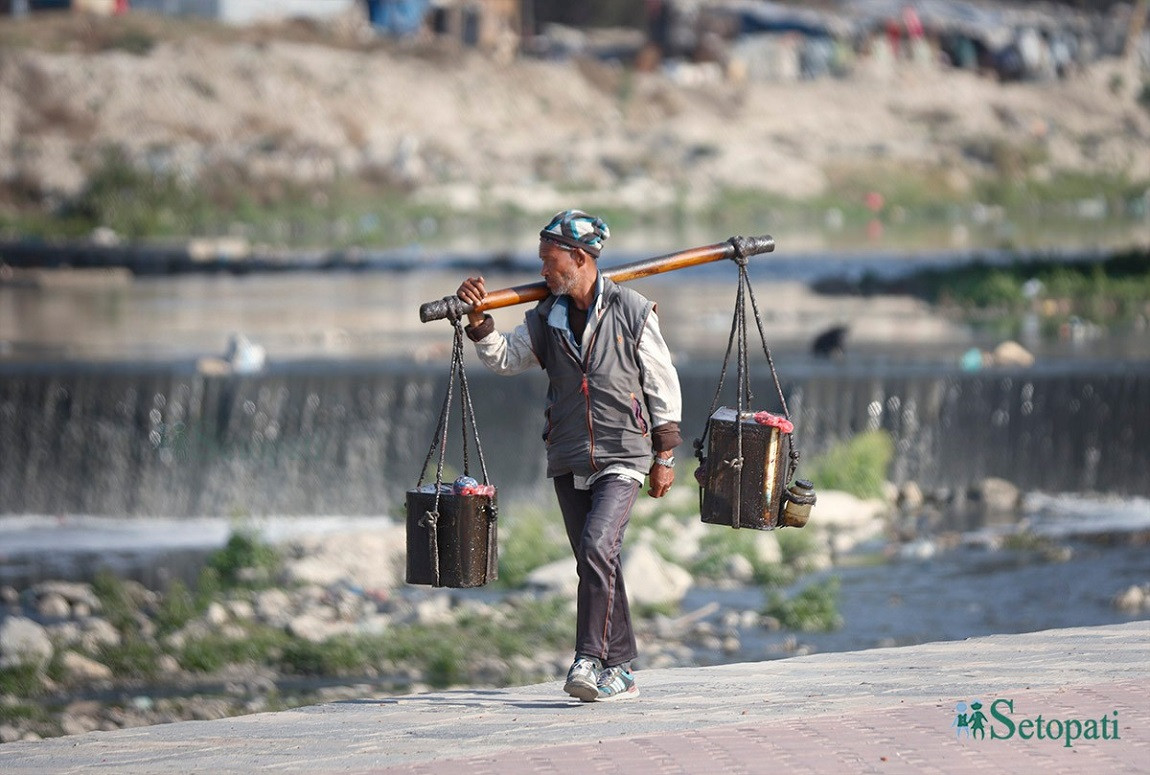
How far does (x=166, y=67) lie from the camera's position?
5031 cm

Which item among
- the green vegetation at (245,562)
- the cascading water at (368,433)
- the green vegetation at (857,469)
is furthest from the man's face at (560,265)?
the cascading water at (368,433)

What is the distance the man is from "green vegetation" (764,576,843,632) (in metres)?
5.50

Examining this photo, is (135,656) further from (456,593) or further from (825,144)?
(825,144)

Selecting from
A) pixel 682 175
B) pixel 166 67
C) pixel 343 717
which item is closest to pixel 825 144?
pixel 682 175

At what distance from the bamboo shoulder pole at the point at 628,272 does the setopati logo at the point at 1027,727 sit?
189 cm

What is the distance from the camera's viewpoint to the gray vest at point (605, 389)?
743cm

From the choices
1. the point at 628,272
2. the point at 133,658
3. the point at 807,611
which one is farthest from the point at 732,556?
the point at 628,272

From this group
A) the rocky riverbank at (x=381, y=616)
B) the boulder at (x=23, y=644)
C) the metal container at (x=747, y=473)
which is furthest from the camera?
the boulder at (x=23, y=644)

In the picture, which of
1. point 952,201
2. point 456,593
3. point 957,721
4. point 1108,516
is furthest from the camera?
point 952,201

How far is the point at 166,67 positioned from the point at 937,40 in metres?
36.6

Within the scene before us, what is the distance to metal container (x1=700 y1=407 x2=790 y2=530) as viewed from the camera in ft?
25.3

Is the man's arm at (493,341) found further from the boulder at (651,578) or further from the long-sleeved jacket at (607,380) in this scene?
the boulder at (651,578)

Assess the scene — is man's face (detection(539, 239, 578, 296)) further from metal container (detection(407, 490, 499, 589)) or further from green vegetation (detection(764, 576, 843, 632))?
green vegetation (detection(764, 576, 843, 632))

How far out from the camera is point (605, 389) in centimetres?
743
